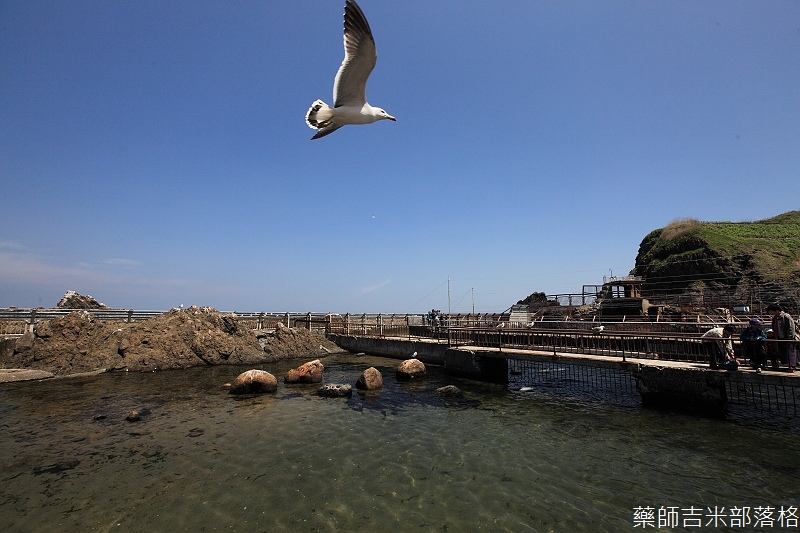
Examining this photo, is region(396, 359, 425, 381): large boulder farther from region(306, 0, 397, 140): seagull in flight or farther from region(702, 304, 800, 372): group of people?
region(306, 0, 397, 140): seagull in flight

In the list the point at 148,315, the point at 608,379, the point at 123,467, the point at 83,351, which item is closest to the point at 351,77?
the point at 123,467

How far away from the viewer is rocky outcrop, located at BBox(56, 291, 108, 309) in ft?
120

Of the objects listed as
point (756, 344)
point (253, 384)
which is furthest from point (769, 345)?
point (253, 384)

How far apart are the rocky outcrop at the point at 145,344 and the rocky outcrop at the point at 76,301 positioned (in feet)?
49.3

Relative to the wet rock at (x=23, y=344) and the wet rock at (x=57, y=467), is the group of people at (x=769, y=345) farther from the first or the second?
the wet rock at (x=23, y=344)

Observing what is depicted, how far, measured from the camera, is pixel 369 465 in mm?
9367

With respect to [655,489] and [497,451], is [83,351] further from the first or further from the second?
[655,489]

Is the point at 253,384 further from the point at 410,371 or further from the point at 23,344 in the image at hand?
the point at 23,344

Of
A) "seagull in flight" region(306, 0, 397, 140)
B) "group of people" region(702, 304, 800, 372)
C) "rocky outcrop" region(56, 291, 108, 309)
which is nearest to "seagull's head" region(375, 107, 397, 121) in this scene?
"seagull in flight" region(306, 0, 397, 140)

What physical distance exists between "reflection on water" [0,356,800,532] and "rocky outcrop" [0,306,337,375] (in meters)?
7.81

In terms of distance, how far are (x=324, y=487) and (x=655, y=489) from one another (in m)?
7.06

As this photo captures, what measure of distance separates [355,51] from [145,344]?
986 inches

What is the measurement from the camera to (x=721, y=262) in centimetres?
4119

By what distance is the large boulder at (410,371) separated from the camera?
20.6m
